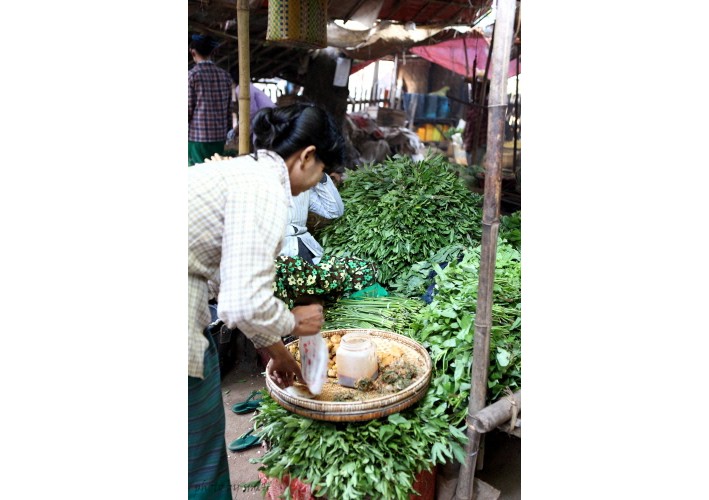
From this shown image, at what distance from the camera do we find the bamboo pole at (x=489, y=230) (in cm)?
185

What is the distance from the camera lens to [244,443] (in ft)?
9.92

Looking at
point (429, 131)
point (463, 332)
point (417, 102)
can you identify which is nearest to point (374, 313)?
point (463, 332)

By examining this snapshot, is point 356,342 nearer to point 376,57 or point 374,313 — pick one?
point 374,313

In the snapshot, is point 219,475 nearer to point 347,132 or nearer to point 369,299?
point 369,299

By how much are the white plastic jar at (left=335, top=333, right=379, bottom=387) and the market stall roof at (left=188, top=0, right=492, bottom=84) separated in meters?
3.47

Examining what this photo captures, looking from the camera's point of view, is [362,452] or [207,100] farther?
[207,100]

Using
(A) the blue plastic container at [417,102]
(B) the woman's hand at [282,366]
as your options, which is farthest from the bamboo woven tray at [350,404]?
(A) the blue plastic container at [417,102]

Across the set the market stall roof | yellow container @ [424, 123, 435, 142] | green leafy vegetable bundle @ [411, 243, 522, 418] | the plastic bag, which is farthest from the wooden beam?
yellow container @ [424, 123, 435, 142]

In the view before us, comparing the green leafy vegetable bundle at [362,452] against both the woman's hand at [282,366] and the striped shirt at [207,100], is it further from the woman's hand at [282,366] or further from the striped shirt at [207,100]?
the striped shirt at [207,100]

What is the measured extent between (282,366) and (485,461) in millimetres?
1587

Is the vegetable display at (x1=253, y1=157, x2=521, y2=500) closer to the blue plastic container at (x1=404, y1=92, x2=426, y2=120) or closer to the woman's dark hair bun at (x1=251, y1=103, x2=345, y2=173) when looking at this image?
the woman's dark hair bun at (x1=251, y1=103, x2=345, y2=173)

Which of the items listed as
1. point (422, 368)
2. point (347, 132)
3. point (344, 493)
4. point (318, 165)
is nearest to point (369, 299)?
point (422, 368)

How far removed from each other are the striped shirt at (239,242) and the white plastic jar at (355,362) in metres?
0.66

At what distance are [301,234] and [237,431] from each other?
4.53 ft
